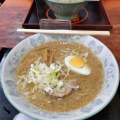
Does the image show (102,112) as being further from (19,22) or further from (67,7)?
(19,22)

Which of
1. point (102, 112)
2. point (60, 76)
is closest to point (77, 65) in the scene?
point (60, 76)

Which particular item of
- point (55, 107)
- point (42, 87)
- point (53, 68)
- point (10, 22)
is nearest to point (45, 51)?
point (53, 68)

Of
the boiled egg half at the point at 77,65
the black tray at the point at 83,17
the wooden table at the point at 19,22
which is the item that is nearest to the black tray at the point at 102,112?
the wooden table at the point at 19,22

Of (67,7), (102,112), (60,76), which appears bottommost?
(102,112)

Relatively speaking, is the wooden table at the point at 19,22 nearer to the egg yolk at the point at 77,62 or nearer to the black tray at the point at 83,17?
the black tray at the point at 83,17

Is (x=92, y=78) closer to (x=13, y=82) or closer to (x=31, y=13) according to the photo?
(x=13, y=82)

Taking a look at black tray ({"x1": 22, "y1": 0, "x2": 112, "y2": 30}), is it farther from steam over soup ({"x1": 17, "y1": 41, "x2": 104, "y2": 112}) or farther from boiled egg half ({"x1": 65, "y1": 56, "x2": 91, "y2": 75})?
boiled egg half ({"x1": 65, "y1": 56, "x2": 91, "y2": 75})

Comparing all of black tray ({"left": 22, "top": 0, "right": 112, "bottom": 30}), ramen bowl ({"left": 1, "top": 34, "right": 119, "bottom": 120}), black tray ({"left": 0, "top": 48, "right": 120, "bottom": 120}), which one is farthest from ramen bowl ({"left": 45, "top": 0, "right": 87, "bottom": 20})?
black tray ({"left": 0, "top": 48, "right": 120, "bottom": 120})
